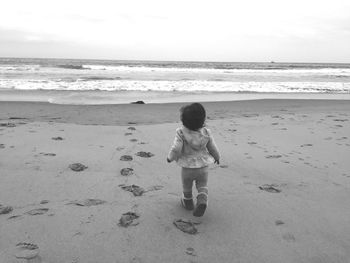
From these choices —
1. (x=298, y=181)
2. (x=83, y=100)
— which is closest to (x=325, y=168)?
(x=298, y=181)

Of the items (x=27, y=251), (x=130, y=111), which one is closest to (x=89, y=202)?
(x=27, y=251)

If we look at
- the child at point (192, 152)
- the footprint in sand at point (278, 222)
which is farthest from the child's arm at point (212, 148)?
the footprint in sand at point (278, 222)

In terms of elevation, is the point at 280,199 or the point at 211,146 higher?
the point at 211,146

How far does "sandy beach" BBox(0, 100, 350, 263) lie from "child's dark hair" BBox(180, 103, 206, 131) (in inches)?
29.6

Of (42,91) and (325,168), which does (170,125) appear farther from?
(42,91)

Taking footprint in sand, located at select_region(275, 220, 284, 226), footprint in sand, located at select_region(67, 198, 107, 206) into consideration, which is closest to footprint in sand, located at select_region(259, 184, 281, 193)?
footprint in sand, located at select_region(275, 220, 284, 226)

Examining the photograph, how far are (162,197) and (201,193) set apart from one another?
53 centimetres

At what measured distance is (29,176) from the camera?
380 cm

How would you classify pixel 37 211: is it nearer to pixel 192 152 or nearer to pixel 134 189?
pixel 134 189

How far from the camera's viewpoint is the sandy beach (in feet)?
8.09

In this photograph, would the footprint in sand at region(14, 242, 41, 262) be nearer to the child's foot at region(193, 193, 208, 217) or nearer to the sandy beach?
the sandy beach

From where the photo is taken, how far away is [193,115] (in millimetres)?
2936

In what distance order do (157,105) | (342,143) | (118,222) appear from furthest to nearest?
(157,105)
(342,143)
(118,222)

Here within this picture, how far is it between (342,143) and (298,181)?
2193 mm
